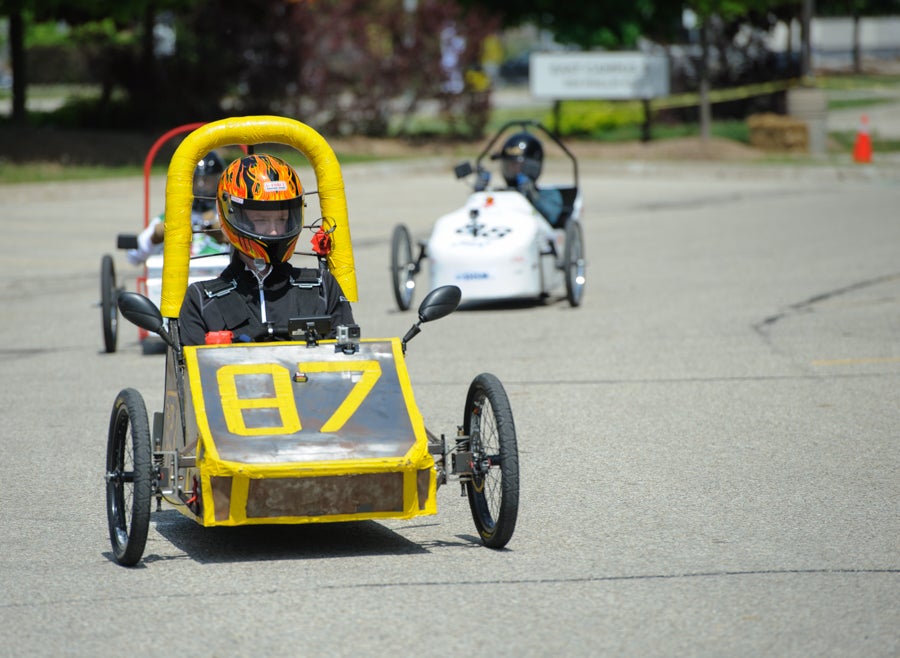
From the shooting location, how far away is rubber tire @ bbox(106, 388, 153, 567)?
19.2 ft

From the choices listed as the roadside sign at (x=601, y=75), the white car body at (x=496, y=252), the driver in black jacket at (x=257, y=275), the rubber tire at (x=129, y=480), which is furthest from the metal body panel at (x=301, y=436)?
the roadside sign at (x=601, y=75)

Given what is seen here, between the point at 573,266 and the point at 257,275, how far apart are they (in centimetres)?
726

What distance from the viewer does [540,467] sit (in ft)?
25.9

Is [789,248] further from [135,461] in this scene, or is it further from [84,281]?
[135,461]

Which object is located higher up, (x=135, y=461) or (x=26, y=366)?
(x=135, y=461)

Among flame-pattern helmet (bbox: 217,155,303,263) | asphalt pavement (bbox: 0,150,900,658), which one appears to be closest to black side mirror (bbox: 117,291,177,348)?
flame-pattern helmet (bbox: 217,155,303,263)

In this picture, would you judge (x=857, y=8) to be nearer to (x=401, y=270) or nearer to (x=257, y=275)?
(x=401, y=270)

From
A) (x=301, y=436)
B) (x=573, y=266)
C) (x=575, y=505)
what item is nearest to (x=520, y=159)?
(x=573, y=266)

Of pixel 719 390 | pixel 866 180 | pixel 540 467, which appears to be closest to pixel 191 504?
pixel 540 467

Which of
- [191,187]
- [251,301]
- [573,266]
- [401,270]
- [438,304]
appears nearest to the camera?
[438,304]

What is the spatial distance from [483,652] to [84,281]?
12.1 meters

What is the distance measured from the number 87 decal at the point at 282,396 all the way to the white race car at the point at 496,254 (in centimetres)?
747

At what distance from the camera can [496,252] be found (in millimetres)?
13883

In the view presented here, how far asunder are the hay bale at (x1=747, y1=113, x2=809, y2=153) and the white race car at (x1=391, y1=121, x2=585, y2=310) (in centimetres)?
1874
